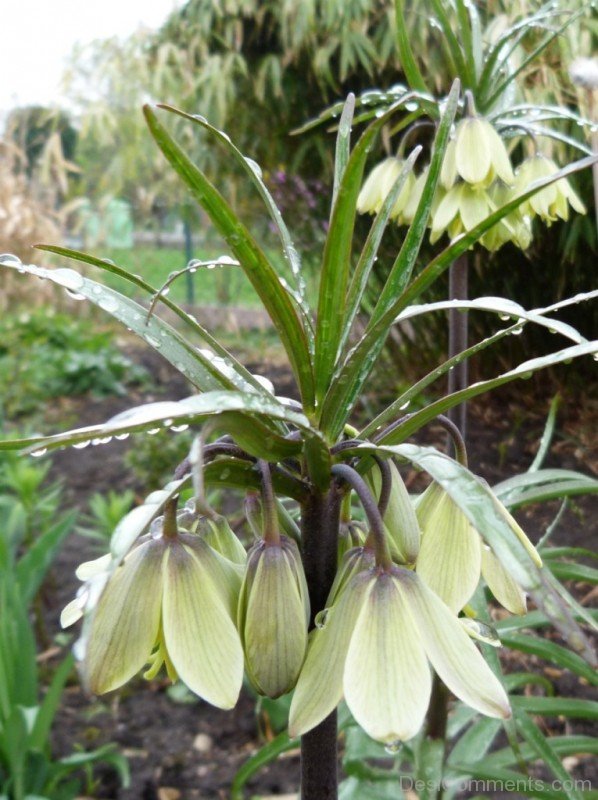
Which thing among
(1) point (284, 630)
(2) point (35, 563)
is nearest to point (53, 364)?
(2) point (35, 563)

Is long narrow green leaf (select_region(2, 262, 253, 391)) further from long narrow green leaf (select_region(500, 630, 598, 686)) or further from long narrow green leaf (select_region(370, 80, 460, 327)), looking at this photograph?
long narrow green leaf (select_region(500, 630, 598, 686))

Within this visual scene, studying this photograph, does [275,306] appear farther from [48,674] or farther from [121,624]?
[48,674]

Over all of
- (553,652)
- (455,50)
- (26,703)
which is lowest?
(26,703)

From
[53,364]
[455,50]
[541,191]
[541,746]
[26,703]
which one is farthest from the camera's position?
[53,364]

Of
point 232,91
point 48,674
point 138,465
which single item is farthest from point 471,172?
point 232,91

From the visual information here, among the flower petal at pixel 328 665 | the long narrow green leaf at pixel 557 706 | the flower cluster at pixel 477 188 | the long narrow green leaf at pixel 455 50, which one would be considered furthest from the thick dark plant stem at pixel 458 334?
the flower petal at pixel 328 665

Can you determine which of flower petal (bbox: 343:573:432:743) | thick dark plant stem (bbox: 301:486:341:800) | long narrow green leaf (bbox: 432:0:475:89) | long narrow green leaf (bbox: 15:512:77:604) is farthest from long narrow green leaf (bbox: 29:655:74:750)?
long narrow green leaf (bbox: 432:0:475:89)

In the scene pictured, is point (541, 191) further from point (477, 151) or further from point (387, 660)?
point (387, 660)
